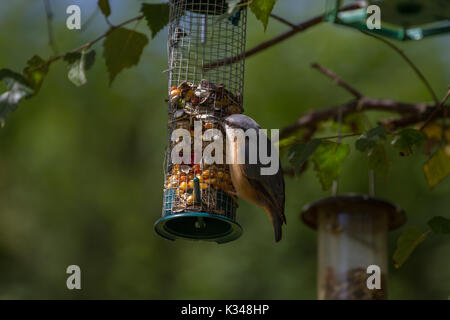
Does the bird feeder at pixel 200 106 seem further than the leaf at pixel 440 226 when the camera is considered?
Yes

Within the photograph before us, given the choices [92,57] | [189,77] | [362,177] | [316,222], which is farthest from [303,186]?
[92,57]

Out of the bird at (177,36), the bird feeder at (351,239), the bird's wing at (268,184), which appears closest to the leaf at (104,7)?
the bird at (177,36)

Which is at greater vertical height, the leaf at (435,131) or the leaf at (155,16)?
the leaf at (435,131)

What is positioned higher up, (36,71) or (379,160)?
(36,71)

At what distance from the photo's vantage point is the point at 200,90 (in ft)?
16.4

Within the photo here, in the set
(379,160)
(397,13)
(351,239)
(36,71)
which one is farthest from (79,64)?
(351,239)

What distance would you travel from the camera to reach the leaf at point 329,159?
187 inches

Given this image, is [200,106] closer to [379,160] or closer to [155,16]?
[155,16]

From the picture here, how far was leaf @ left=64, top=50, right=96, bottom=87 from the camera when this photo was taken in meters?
4.18

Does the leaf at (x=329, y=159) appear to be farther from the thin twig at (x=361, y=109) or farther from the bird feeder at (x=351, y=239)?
the thin twig at (x=361, y=109)

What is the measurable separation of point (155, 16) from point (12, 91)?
1.06 m

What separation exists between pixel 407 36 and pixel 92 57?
262 cm

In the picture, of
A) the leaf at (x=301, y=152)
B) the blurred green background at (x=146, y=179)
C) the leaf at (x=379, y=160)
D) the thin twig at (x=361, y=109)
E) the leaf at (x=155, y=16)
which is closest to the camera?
the leaf at (x=301, y=152)

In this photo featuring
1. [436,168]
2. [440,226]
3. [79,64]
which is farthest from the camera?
[436,168]
